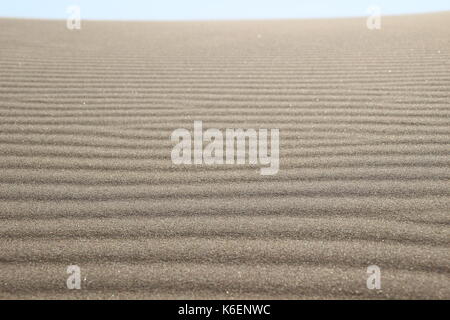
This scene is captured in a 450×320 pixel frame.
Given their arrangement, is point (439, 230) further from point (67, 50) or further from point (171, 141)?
point (67, 50)

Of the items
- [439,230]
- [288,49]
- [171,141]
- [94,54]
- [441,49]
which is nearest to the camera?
[439,230]

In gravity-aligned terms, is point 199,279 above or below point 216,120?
below

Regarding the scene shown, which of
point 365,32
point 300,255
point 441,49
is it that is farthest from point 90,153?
point 365,32

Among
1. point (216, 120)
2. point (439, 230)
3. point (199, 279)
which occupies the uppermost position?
point (216, 120)

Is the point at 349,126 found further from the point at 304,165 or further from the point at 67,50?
the point at 67,50

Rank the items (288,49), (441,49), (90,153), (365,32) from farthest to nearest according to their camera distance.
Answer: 1. (365,32)
2. (288,49)
3. (441,49)
4. (90,153)

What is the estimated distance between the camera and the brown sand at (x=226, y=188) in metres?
1.68

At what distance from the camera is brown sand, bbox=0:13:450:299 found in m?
1.68

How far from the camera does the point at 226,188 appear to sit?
229cm

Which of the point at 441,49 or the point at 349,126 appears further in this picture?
the point at 441,49

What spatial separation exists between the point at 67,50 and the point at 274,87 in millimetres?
3790

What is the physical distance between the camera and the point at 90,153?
271cm

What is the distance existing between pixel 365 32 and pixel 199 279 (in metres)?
7.21

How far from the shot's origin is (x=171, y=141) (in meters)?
2.91
